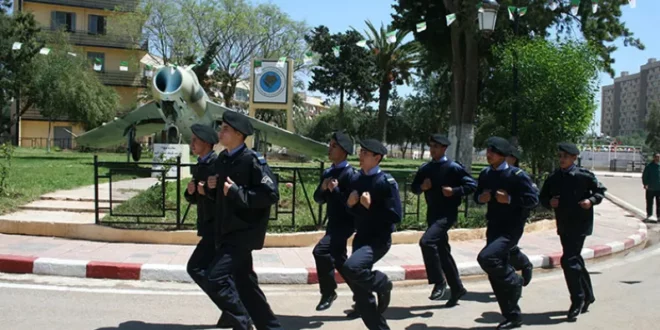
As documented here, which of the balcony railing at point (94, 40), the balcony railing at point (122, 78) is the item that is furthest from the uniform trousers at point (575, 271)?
the balcony railing at point (122, 78)

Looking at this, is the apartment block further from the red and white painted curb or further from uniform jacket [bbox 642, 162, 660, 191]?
the red and white painted curb

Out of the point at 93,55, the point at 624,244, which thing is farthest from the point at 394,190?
the point at 93,55

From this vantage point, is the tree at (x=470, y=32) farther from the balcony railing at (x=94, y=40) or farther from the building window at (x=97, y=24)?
the building window at (x=97, y=24)

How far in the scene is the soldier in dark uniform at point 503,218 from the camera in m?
5.38

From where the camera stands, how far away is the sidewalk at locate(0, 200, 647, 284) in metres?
7.28

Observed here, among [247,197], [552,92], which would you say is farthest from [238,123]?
[552,92]

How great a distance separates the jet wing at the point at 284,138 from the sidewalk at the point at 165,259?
11.7 meters

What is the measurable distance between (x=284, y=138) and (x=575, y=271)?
17.3 meters

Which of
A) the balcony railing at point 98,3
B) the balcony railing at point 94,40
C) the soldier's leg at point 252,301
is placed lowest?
the soldier's leg at point 252,301

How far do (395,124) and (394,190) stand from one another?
57.7 metres

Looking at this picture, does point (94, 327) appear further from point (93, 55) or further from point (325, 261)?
point (93, 55)

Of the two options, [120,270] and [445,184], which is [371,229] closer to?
[445,184]

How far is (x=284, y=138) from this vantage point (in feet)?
74.0

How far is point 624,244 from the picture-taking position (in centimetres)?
1103
